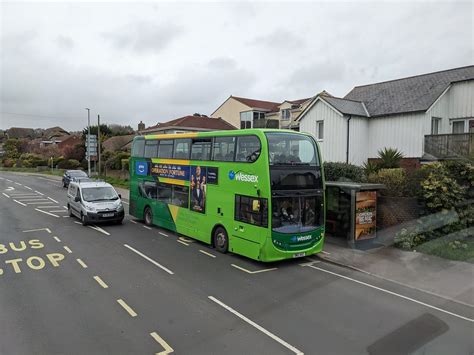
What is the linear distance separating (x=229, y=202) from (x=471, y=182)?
27.0 feet

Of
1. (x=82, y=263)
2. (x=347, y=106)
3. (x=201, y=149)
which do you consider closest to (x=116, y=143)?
(x=347, y=106)

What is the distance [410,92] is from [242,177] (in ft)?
54.2

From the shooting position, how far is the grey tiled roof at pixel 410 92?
20953 mm

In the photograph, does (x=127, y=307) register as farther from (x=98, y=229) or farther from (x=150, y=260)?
(x=98, y=229)

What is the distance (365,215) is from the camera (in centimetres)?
1250

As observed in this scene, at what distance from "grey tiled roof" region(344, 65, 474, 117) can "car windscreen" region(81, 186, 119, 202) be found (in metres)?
15.6

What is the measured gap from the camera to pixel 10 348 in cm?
553

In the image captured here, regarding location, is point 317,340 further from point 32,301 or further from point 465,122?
point 465,122

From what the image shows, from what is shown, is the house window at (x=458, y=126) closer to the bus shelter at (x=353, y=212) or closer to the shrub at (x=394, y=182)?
the shrub at (x=394, y=182)

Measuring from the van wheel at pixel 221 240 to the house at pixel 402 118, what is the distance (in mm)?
12863

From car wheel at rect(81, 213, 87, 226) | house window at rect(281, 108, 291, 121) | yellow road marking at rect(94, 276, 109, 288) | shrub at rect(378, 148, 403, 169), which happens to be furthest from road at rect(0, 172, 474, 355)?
house window at rect(281, 108, 291, 121)

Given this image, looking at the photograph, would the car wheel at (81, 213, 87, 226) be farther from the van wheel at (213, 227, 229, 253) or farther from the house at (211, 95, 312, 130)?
the house at (211, 95, 312, 130)

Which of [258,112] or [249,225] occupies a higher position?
[258,112]

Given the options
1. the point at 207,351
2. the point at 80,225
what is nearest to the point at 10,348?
the point at 207,351
